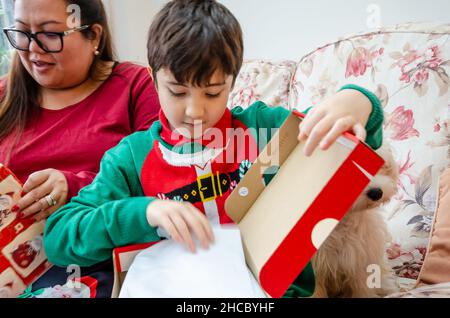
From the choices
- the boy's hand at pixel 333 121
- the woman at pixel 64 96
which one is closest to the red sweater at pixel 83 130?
the woman at pixel 64 96

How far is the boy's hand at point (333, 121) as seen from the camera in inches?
17.2

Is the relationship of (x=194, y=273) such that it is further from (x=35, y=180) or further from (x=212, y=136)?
(x=35, y=180)

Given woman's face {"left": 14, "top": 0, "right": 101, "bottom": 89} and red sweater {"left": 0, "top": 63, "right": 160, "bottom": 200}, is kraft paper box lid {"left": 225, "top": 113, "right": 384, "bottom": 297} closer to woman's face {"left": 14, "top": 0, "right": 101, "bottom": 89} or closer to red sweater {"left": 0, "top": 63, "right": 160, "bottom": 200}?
red sweater {"left": 0, "top": 63, "right": 160, "bottom": 200}

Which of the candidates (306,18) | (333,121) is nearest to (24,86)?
(333,121)

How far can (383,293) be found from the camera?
0.68 metres

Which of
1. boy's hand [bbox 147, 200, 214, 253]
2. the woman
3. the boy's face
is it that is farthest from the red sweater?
boy's hand [bbox 147, 200, 214, 253]

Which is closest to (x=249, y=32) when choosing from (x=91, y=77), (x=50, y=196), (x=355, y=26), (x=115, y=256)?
(x=355, y=26)

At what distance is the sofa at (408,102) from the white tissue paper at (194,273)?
39 cm

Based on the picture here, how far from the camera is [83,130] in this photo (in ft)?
2.79

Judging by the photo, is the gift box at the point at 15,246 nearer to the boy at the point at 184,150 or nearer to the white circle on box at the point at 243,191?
the boy at the point at 184,150

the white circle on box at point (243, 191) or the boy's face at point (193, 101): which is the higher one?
the boy's face at point (193, 101)

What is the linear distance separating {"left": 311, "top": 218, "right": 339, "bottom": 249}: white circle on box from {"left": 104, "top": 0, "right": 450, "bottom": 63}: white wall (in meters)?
0.80

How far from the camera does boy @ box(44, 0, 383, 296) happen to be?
52cm

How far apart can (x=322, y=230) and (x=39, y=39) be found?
2.31 ft
